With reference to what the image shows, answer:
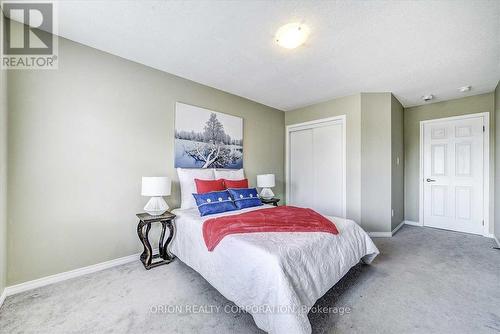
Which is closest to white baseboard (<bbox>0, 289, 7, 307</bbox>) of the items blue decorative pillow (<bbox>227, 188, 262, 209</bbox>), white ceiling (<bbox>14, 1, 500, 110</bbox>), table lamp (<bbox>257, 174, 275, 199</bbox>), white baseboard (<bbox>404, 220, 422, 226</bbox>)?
blue decorative pillow (<bbox>227, 188, 262, 209</bbox>)

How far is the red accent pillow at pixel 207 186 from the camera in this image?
2.84m

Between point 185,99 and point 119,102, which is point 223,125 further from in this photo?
point 119,102

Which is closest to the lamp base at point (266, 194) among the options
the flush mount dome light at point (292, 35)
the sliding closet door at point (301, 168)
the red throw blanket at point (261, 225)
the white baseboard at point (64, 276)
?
the sliding closet door at point (301, 168)

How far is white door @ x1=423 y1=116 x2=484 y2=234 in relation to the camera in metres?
3.66

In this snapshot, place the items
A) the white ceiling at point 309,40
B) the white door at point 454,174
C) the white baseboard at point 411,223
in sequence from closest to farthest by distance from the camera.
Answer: the white ceiling at point 309,40 → the white door at point 454,174 → the white baseboard at point 411,223

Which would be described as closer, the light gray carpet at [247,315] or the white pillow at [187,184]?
the light gray carpet at [247,315]

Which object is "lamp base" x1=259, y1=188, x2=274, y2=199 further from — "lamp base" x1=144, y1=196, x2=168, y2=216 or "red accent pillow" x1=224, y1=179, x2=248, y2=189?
"lamp base" x1=144, y1=196, x2=168, y2=216

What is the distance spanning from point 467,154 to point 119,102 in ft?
18.5

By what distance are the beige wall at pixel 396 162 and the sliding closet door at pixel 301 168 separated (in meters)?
1.39

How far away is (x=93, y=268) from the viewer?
2303mm

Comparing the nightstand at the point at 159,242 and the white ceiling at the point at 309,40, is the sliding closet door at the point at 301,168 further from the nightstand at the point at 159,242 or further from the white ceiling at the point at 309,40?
the nightstand at the point at 159,242

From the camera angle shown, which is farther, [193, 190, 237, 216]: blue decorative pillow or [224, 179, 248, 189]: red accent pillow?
[224, 179, 248, 189]: red accent pillow

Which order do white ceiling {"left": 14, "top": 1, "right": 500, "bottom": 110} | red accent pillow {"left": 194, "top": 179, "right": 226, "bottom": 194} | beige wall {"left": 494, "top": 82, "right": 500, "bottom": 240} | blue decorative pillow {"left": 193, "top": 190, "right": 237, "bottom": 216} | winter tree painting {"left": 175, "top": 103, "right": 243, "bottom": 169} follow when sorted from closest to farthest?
white ceiling {"left": 14, "top": 1, "right": 500, "bottom": 110}, blue decorative pillow {"left": 193, "top": 190, "right": 237, "bottom": 216}, red accent pillow {"left": 194, "top": 179, "right": 226, "bottom": 194}, winter tree painting {"left": 175, "top": 103, "right": 243, "bottom": 169}, beige wall {"left": 494, "top": 82, "right": 500, "bottom": 240}

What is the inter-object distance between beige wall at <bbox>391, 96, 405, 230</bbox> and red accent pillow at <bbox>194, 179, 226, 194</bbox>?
9.78ft
